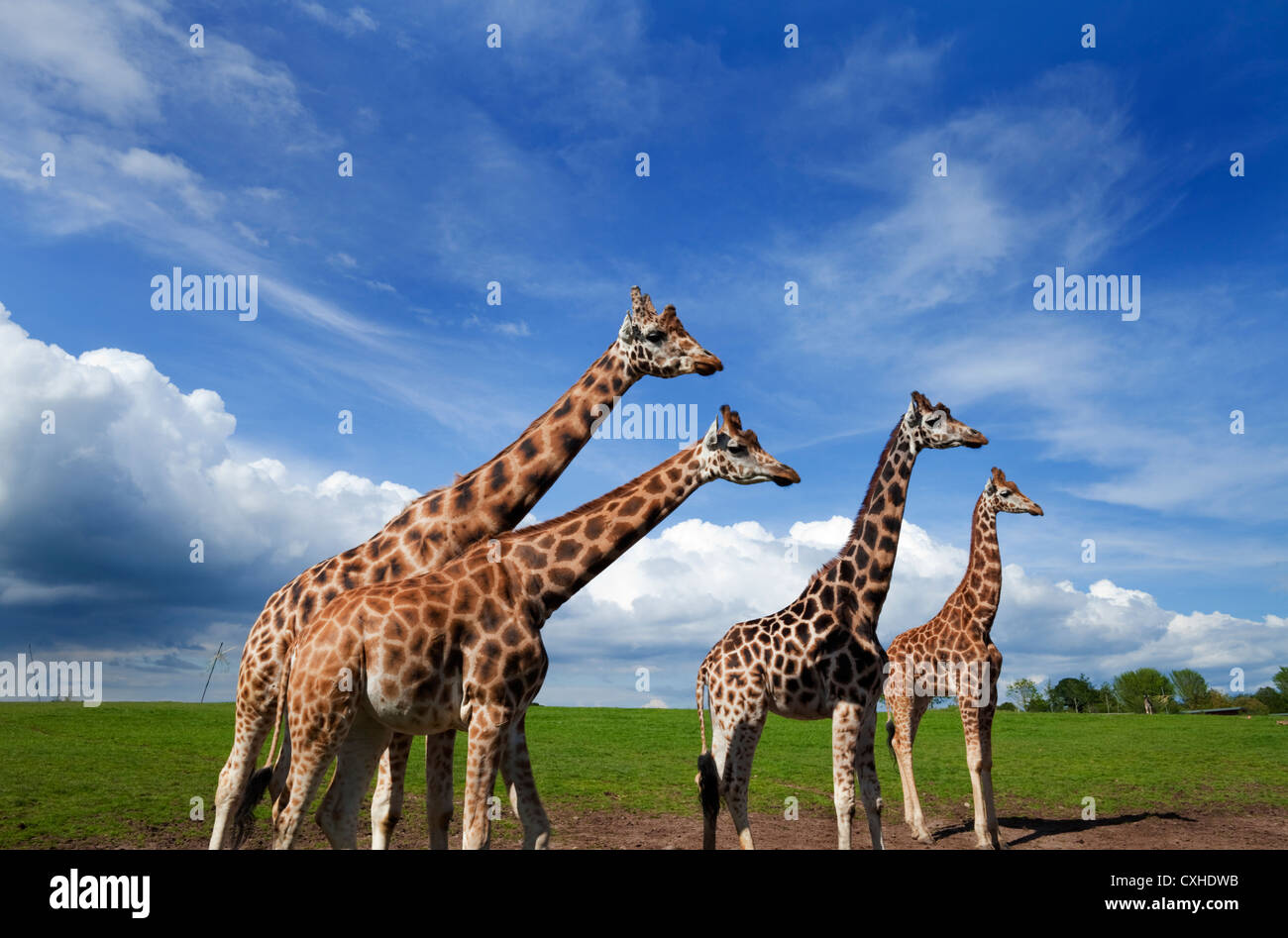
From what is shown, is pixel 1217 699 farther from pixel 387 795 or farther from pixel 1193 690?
pixel 387 795

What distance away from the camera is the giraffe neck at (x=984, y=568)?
1566 centimetres

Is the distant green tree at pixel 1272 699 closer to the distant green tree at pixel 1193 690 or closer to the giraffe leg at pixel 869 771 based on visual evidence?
the distant green tree at pixel 1193 690

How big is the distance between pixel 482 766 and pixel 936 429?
8734 mm

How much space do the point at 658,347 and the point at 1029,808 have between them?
14.5 metres

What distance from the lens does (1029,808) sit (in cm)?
1866

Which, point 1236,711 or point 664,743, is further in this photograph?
point 1236,711

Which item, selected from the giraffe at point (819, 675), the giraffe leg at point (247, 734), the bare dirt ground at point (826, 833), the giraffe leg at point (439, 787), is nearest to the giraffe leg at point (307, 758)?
the giraffe leg at point (439, 787)

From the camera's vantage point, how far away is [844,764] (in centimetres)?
1098

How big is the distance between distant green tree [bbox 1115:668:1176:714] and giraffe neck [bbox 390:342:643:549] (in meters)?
65.7

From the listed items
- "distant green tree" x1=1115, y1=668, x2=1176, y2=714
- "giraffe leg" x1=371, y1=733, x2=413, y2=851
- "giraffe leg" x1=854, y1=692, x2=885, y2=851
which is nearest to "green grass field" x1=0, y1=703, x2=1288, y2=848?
"giraffe leg" x1=371, y1=733, x2=413, y2=851

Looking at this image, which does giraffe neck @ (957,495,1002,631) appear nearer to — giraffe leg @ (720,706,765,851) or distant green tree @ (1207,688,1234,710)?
giraffe leg @ (720,706,765,851)

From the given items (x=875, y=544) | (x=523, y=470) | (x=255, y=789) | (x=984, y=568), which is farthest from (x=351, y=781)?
(x=984, y=568)
